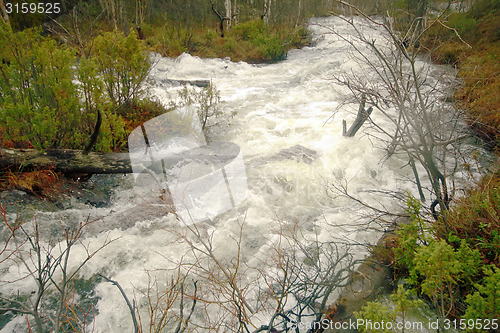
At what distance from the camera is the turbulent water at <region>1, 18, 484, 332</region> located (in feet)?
10.1

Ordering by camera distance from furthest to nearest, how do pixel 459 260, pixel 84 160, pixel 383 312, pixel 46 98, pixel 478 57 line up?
pixel 478 57
pixel 84 160
pixel 46 98
pixel 459 260
pixel 383 312

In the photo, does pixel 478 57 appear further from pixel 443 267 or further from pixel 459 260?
pixel 443 267

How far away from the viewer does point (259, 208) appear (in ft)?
13.9

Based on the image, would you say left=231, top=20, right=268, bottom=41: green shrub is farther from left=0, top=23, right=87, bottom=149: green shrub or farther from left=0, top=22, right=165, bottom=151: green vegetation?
left=0, top=23, right=87, bottom=149: green shrub

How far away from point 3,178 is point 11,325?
2.26 m

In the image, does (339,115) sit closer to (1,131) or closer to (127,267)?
(127,267)

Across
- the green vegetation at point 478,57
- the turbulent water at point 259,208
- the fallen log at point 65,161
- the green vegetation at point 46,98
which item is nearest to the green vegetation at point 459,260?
the turbulent water at point 259,208

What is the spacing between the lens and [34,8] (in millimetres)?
10156

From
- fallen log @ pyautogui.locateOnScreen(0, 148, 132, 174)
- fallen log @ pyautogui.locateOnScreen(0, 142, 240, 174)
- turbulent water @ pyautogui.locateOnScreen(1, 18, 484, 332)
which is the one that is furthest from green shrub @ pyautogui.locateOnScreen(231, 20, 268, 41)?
fallen log @ pyautogui.locateOnScreen(0, 148, 132, 174)

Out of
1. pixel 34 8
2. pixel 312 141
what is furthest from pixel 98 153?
pixel 34 8

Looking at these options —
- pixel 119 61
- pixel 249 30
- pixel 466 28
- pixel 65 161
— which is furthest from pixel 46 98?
pixel 466 28

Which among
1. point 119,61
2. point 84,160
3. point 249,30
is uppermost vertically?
point 249,30

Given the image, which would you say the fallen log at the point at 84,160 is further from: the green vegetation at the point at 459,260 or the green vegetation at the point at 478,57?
the green vegetation at the point at 478,57

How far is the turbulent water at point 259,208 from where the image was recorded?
3092mm
